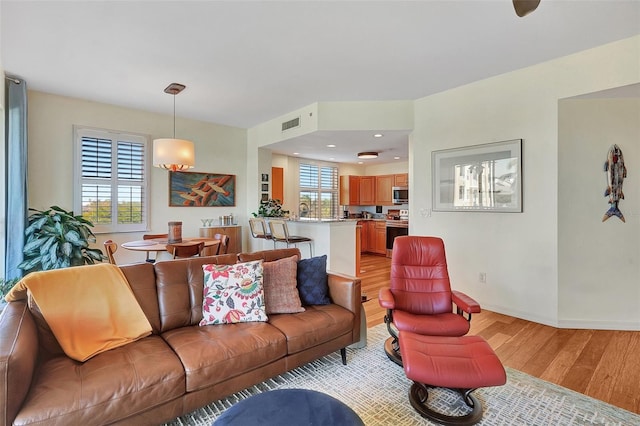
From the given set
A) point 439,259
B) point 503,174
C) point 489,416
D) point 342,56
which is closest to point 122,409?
point 489,416

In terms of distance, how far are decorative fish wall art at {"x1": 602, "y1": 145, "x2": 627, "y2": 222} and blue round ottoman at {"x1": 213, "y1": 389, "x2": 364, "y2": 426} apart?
3488 mm

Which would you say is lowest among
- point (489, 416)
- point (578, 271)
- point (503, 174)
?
point (489, 416)

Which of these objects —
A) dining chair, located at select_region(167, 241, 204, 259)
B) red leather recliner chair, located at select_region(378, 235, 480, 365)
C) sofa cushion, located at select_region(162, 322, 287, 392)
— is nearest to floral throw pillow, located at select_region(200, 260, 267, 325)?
sofa cushion, located at select_region(162, 322, 287, 392)

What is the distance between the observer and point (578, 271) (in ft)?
10.5

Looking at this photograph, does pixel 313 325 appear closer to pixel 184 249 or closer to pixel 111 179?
pixel 184 249

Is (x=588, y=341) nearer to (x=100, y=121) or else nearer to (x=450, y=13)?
(x=450, y=13)

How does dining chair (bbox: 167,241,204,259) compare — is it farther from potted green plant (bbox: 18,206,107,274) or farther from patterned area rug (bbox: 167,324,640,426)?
patterned area rug (bbox: 167,324,640,426)

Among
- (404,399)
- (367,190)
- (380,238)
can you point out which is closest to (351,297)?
(404,399)

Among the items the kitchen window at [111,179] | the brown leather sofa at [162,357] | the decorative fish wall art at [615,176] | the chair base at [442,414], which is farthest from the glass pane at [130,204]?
Answer: the decorative fish wall art at [615,176]

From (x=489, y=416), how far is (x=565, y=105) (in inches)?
120

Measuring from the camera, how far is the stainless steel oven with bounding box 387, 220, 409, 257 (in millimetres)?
7055

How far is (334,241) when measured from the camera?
4.65 meters

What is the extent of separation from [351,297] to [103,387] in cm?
163

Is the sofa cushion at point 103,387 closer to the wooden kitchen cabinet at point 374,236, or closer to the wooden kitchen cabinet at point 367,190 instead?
the wooden kitchen cabinet at point 374,236
